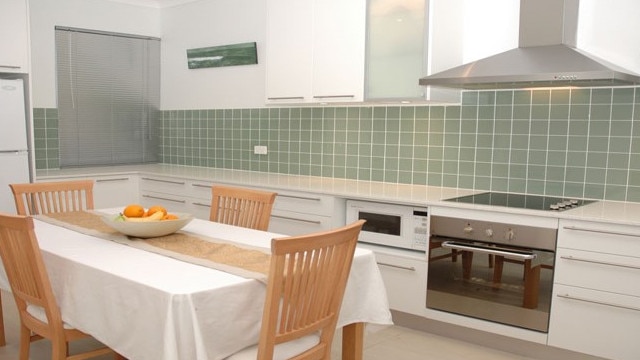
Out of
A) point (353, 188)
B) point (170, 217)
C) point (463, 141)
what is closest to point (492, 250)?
point (463, 141)

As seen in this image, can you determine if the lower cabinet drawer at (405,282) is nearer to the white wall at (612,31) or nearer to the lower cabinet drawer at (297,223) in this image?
the lower cabinet drawer at (297,223)

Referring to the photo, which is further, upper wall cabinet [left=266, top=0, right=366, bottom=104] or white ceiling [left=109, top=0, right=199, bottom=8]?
white ceiling [left=109, top=0, right=199, bottom=8]

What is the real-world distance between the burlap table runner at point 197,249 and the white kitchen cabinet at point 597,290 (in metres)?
1.55

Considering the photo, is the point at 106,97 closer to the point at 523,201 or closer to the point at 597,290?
the point at 523,201

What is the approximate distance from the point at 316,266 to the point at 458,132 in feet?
7.27

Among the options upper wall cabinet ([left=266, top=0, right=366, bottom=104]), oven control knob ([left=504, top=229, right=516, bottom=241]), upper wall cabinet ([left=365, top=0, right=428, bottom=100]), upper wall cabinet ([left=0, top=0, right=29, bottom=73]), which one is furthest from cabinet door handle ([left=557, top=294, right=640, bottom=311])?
upper wall cabinet ([left=0, top=0, right=29, bottom=73])

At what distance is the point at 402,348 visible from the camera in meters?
3.26

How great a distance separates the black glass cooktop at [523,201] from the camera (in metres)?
3.12

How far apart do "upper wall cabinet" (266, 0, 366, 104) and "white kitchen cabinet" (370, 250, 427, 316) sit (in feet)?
3.52

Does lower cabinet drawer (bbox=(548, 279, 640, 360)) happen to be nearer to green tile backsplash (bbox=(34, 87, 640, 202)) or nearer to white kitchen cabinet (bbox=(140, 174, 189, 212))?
green tile backsplash (bbox=(34, 87, 640, 202))

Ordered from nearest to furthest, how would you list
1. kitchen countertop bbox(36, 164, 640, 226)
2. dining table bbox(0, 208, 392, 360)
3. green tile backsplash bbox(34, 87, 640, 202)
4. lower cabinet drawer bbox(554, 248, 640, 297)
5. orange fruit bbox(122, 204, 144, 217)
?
dining table bbox(0, 208, 392, 360), orange fruit bbox(122, 204, 144, 217), lower cabinet drawer bbox(554, 248, 640, 297), kitchen countertop bbox(36, 164, 640, 226), green tile backsplash bbox(34, 87, 640, 202)

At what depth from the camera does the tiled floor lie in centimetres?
311

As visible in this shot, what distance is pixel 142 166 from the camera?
5.60 metres

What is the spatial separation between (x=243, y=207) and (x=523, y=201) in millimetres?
1550
